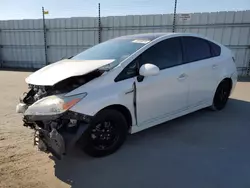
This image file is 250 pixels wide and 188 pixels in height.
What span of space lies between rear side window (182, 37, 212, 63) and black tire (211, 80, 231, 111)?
2.57 feet

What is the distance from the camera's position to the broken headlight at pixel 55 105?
2.55 m

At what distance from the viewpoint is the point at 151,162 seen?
291cm

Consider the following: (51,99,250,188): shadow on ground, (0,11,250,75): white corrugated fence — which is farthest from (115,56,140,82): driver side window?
(0,11,250,75): white corrugated fence

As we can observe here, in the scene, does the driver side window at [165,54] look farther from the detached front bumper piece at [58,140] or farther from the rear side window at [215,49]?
the detached front bumper piece at [58,140]

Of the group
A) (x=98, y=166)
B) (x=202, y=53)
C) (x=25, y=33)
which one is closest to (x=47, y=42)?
(x=25, y=33)

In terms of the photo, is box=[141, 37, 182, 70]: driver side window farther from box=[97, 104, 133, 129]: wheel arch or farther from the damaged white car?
box=[97, 104, 133, 129]: wheel arch

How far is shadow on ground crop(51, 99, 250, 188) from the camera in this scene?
254 centimetres

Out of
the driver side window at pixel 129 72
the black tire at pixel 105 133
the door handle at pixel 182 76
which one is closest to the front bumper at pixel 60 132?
the black tire at pixel 105 133

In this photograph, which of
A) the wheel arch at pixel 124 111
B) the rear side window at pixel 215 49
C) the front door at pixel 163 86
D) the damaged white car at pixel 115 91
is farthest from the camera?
the rear side window at pixel 215 49

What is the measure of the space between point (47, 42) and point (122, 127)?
11068 mm

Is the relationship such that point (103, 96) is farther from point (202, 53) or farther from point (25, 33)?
point (25, 33)

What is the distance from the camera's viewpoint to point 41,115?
8.44 feet

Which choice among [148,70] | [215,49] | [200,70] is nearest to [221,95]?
[215,49]

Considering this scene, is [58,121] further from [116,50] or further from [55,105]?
[116,50]
